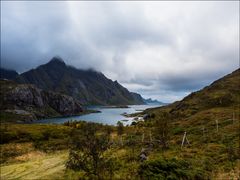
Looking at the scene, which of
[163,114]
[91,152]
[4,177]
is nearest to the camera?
[91,152]

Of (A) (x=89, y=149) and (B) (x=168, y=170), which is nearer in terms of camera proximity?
(A) (x=89, y=149)

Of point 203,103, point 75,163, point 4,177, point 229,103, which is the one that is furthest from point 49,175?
point 203,103

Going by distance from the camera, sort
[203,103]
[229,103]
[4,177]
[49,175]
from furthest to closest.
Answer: [203,103] → [229,103] → [4,177] → [49,175]

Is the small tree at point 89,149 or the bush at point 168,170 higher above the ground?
the small tree at point 89,149

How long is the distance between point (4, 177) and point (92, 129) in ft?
65.3

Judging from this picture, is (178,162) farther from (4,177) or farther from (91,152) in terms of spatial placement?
(4,177)

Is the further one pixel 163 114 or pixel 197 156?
pixel 163 114

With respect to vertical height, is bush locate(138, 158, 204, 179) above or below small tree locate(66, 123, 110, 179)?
below

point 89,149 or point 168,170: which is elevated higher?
point 89,149

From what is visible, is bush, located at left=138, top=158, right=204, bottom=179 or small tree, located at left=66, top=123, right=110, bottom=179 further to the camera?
small tree, located at left=66, top=123, right=110, bottom=179

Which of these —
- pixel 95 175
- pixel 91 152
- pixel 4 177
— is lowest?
pixel 4 177

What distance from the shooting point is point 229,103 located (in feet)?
406

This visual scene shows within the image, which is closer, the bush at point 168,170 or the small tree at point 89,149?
the bush at point 168,170

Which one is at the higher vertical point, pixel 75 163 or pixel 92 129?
pixel 92 129
